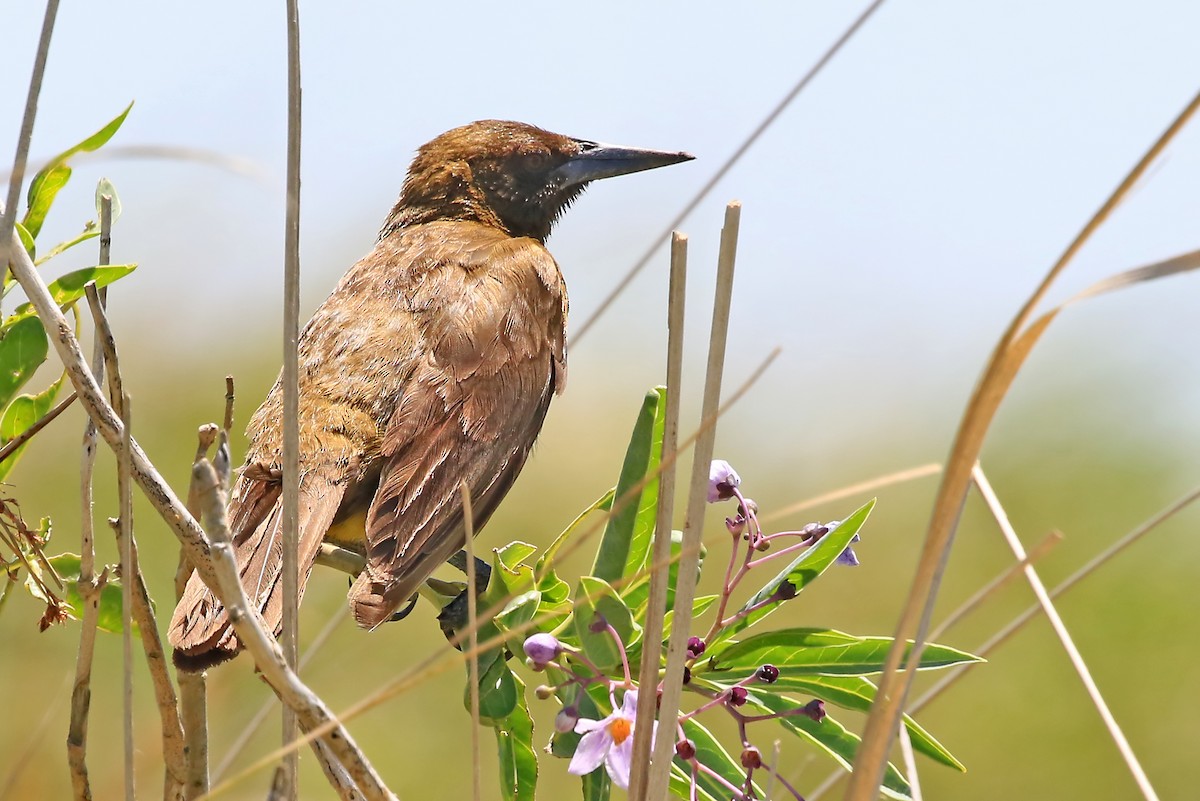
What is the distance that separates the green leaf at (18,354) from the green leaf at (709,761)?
2.93 feet

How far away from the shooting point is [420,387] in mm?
2486

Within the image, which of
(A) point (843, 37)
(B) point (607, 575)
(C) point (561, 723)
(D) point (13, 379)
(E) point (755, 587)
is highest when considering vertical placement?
(A) point (843, 37)

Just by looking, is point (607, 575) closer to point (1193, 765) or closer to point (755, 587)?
point (755, 587)

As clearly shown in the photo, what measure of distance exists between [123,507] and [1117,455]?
6538 millimetres

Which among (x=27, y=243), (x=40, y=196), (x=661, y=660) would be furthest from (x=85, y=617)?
(x=661, y=660)

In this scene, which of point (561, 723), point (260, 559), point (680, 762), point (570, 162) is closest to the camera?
point (561, 723)

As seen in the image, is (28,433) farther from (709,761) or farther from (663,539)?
(709,761)

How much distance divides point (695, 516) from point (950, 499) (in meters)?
0.26

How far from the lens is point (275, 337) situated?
673 cm

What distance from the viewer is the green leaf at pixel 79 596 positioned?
169cm

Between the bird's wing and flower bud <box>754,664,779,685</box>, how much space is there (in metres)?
0.61

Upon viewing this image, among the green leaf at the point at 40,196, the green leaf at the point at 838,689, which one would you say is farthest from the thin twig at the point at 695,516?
the green leaf at the point at 40,196

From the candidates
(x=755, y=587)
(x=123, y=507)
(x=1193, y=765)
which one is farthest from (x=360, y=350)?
(x=1193, y=765)

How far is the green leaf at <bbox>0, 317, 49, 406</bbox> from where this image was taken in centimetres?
151
